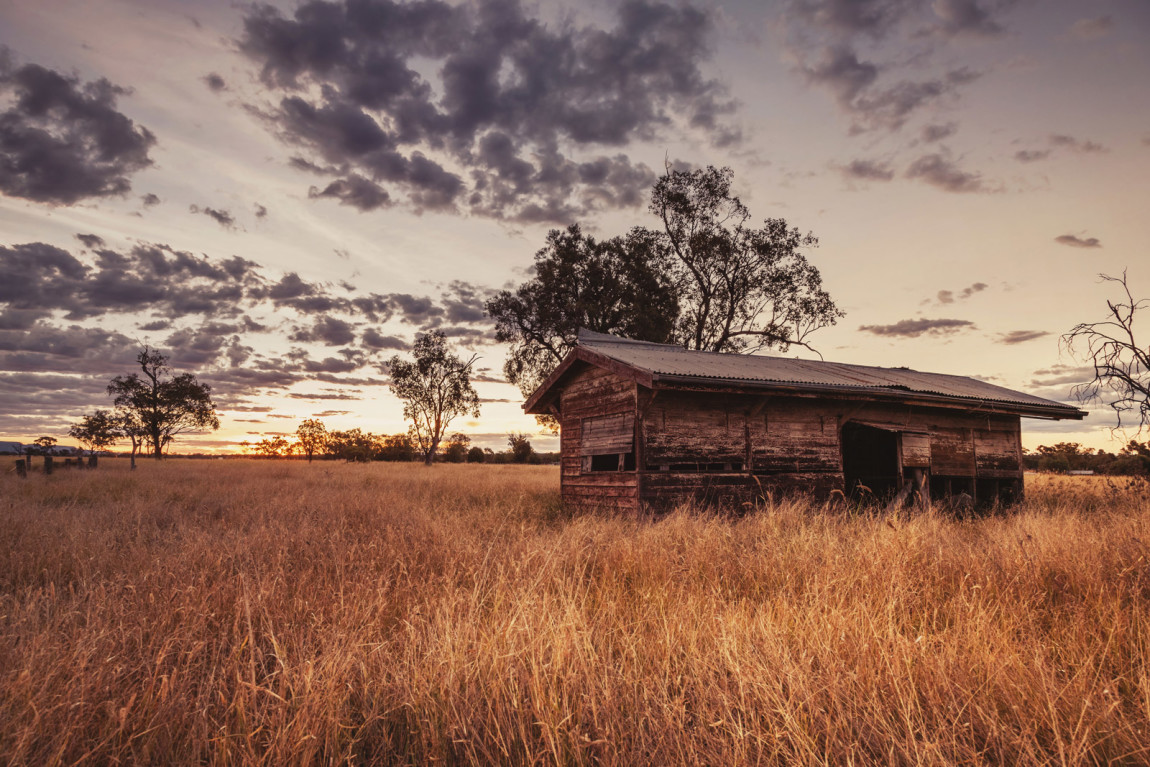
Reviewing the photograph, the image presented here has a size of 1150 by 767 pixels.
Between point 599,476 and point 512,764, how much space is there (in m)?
9.48

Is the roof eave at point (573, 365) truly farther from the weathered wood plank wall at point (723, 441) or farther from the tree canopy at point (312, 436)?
the tree canopy at point (312, 436)

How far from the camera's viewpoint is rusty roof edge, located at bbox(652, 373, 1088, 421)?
31.9ft

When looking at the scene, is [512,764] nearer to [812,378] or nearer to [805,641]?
[805,641]

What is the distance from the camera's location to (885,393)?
39.1 feet

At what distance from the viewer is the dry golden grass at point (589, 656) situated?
8.38 feet

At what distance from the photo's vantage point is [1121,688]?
10.9 ft

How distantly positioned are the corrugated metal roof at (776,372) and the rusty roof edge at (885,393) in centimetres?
3

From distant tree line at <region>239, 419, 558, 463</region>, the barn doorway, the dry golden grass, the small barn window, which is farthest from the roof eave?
distant tree line at <region>239, 419, 558, 463</region>

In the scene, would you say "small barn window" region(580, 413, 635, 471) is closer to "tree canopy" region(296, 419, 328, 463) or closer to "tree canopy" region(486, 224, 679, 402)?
"tree canopy" region(486, 224, 679, 402)

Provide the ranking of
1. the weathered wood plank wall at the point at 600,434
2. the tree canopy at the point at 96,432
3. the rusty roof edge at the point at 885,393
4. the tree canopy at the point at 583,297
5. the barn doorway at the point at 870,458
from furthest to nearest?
1. the tree canopy at the point at 96,432
2. the tree canopy at the point at 583,297
3. the barn doorway at the point at 870,458
4. the weathered wood plank wall at the point at 600,434
5. the rusty roof edge at the point at 885,393

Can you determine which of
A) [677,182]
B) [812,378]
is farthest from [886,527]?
[677,182]

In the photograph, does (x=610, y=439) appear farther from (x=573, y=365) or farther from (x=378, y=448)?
(x=378, y=448)

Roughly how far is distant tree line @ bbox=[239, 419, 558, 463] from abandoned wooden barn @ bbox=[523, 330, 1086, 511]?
42096 mm

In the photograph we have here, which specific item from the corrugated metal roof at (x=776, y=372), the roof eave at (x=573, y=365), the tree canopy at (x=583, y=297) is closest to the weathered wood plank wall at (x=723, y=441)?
the roof eave at (x=573, y=365)
